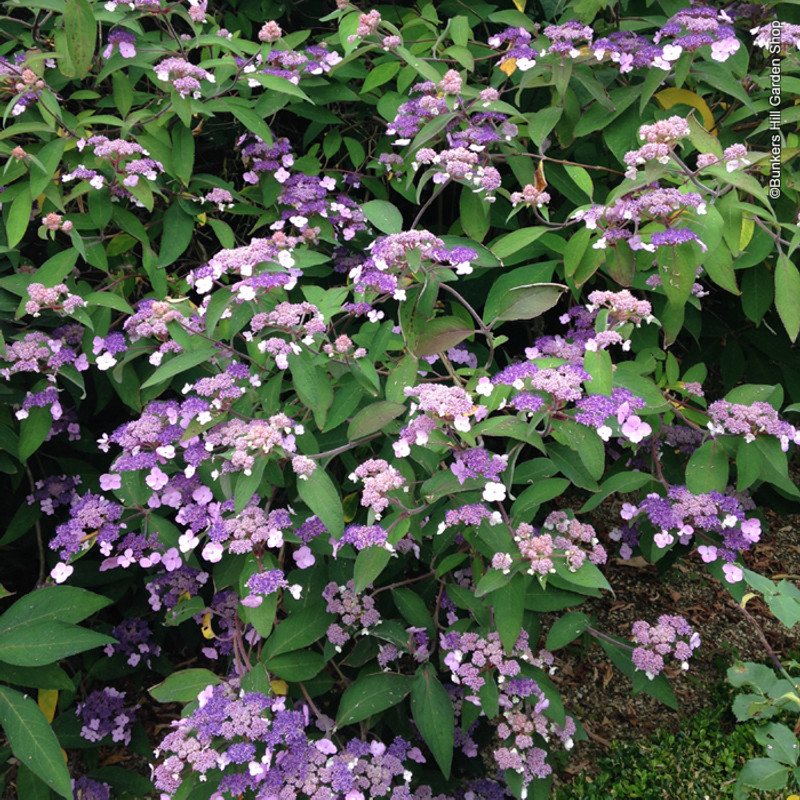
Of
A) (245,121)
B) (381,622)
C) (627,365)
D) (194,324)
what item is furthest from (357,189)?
(381,622)

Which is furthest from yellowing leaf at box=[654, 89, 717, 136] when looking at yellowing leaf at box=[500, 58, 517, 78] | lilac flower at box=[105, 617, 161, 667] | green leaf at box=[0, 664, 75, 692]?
lilac flower at box=[105, 617, 161, 667]

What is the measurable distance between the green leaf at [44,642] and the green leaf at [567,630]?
102 cm

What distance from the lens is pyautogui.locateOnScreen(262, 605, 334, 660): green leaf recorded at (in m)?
1.77

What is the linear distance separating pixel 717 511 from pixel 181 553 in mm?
1257

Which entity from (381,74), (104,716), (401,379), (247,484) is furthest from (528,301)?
(104,716)

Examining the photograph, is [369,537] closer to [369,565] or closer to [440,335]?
[369,565]

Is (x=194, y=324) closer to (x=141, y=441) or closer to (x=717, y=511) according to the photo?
(x=141, y=441)

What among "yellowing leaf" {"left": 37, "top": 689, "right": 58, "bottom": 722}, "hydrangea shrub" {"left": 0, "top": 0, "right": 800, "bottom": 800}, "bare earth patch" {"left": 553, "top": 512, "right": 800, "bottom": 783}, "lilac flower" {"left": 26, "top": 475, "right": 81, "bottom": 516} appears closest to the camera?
"hydrangea shrub" {"left": 0, "top": 0, "right": 800, "bottom": 800}

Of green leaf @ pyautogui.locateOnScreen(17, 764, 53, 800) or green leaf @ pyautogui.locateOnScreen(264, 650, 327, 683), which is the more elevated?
green leaf @ pyautogui.locateOnScreen(264, 650, 327, 683)

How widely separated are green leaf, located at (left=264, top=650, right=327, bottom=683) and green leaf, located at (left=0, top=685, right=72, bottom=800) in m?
0.46

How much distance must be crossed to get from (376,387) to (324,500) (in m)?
0.36

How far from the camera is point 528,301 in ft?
5.53

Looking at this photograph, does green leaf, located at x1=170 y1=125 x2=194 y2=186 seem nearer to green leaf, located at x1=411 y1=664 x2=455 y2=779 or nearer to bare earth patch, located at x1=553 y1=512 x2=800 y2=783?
green leaf, located at x1=411 y1=664 x2=455 y2=779

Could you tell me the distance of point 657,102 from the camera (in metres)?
2.23
